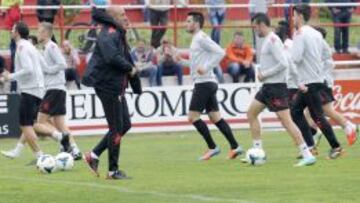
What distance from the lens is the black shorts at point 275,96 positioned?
58.2 feet

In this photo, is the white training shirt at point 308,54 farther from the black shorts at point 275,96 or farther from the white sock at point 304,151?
the white sock at point 304,151

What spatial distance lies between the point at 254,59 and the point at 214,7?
1.78m

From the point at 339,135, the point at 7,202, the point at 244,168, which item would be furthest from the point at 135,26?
the point at 7,202

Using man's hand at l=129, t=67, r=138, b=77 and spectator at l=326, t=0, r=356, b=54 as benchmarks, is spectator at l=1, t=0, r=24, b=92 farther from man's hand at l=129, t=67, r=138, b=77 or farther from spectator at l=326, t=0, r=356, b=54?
man's hand at l=129, t=67, r=138, b=77

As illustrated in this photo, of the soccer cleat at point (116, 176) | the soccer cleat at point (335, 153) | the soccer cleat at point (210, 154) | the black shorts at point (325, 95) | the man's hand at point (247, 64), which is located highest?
the black shorts at point (325, 95)

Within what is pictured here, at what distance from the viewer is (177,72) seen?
95.2 ft

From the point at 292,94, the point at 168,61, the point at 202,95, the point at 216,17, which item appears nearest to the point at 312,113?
the point at 292,94

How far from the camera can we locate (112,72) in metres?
15.6

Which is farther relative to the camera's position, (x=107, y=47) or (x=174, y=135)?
(x=174, y=135)

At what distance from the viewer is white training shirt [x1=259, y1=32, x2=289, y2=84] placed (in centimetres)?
1767

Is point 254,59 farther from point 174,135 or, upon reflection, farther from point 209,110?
point 209,110

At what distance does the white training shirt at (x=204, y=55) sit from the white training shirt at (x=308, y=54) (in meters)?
1.42

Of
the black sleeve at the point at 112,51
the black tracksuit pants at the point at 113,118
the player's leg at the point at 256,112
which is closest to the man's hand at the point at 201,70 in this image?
the player's leg at the point at 256,112

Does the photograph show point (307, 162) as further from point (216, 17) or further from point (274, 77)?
point (216, 17)
